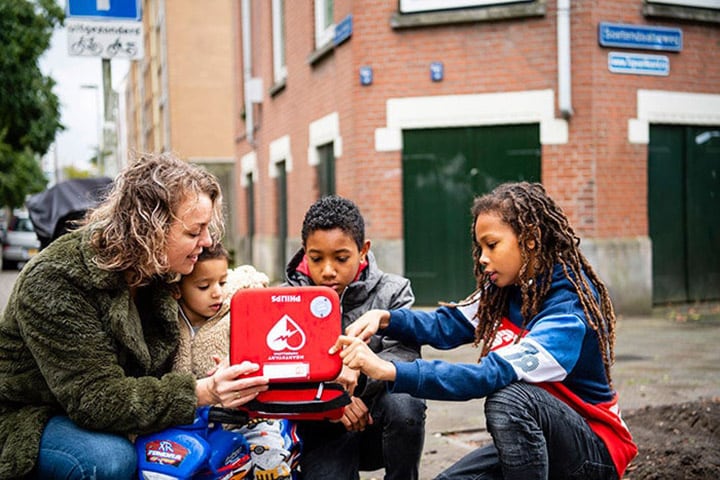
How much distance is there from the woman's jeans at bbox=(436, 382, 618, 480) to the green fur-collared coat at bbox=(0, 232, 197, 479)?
107 centimetres

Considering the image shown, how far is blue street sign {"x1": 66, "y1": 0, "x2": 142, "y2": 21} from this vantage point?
592 centimetres

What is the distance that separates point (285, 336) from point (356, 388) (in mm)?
625

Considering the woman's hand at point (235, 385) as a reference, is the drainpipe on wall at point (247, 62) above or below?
above

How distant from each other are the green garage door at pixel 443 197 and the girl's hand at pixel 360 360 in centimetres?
844

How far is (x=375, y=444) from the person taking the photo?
345 centimetres

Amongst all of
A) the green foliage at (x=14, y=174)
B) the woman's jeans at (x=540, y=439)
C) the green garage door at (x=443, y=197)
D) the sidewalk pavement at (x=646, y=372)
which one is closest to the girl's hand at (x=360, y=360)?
the woman's jeans at (x=540, y=439)

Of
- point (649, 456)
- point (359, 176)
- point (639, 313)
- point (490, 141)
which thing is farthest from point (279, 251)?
point (649, 456)

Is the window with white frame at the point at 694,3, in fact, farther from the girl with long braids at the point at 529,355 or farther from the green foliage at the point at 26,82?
the green foliage at the point at 26,82

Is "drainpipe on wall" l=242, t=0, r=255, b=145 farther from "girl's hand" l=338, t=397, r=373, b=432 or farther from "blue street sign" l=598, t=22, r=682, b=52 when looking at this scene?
"girl's hand" l=338, t=397, r=373, b=432

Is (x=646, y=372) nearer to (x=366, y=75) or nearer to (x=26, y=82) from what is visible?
(x=366, y=75)

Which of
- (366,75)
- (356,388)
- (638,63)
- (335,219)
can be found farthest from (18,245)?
(356,388)

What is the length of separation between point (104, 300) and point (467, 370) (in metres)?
1.27

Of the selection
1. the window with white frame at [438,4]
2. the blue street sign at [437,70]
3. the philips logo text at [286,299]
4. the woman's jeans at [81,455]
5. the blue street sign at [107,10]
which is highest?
the window with white frame at [438,4]

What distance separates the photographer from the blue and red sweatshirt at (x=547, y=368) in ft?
9.18
